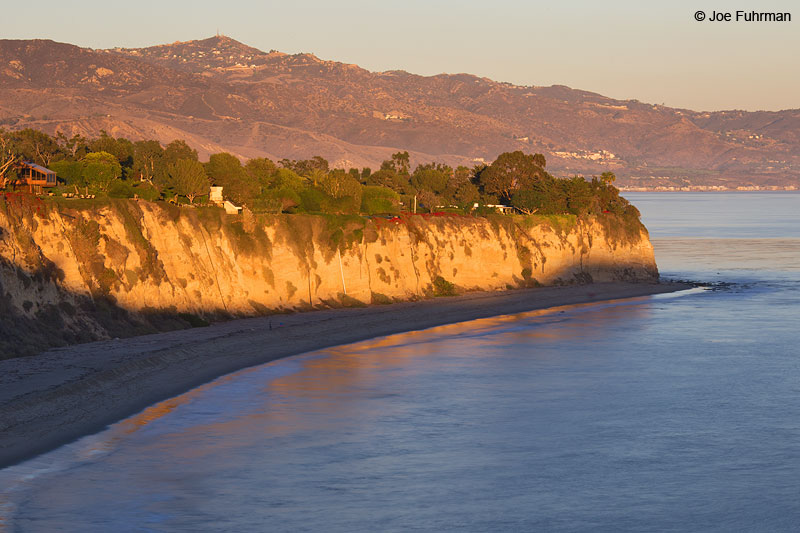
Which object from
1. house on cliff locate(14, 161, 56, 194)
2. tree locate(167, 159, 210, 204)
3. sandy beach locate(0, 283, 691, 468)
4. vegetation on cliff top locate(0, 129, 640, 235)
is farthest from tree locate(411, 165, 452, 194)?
sandy beach locate(0, 283, 691, 468)

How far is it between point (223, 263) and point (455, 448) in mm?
26485

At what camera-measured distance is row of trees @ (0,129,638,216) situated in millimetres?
68625

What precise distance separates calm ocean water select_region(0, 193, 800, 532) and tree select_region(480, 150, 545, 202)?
4516 cm

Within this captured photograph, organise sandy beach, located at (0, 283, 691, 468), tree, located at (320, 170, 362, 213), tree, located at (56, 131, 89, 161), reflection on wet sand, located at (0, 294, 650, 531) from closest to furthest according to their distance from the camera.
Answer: sandy beach, located at (0, 283, 691, 468) → reflection on wet sand, located at (0, 294, 650, 531) → tree, located at (320, 170, 362, 213) → tree, located at (56, 131, 89, 161)

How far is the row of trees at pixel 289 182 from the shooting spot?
6862cm

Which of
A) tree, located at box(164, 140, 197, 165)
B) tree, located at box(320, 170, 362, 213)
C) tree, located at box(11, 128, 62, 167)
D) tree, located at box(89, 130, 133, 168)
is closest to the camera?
tree, located at box(320, 170, 362, 213)

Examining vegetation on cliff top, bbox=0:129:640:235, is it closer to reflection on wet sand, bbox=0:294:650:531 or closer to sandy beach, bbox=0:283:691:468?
sandy beach, bbox=0:283:691:468

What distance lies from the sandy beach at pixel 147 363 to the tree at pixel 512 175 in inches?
1350

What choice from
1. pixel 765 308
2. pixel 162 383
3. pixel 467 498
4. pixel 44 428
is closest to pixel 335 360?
pixel 162 383

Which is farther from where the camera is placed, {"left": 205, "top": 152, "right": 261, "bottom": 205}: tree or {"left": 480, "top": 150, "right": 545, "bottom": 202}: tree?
{"left": 480, "top": 150, "right": 545, "bottom": 202}: tree

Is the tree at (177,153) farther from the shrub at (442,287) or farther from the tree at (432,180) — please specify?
the shrub at (442,287)

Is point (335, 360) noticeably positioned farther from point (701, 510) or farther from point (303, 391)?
point (701, 510)

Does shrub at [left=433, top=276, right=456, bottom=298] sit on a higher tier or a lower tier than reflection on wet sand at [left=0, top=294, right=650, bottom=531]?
higher

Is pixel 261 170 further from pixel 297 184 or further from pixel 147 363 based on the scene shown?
pixel 147 363
